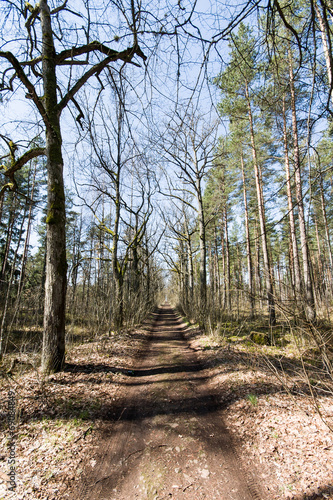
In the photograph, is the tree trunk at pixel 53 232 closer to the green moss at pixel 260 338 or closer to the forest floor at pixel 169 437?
the forest floor at pixel 169 437

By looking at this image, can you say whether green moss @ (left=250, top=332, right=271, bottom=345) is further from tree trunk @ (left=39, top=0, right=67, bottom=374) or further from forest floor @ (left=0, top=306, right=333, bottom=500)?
tree trunk @ (left=39, top=0, right=67, bottom=374)

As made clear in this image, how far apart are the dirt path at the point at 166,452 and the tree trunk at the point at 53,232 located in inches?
A: 61.3

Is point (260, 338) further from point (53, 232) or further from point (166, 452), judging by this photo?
point (53, 232)

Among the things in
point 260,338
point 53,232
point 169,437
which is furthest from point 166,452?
point 260,338

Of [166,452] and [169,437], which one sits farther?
[169,437]

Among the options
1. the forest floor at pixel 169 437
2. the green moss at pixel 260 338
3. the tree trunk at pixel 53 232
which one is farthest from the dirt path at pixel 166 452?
the green moss at pixel 260 338

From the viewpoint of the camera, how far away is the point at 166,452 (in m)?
2.49

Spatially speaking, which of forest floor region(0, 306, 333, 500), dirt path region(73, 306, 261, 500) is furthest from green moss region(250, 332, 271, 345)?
dirt path region(73, 306, 261, 500)

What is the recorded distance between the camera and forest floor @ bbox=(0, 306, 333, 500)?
2.04 meters

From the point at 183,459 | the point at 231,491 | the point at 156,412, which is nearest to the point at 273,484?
the point at 231,491

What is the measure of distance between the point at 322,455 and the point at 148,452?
182 centimetres

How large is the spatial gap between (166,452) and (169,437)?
9.8 inches

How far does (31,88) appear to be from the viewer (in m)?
4.02

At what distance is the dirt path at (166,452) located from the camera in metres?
2.03
